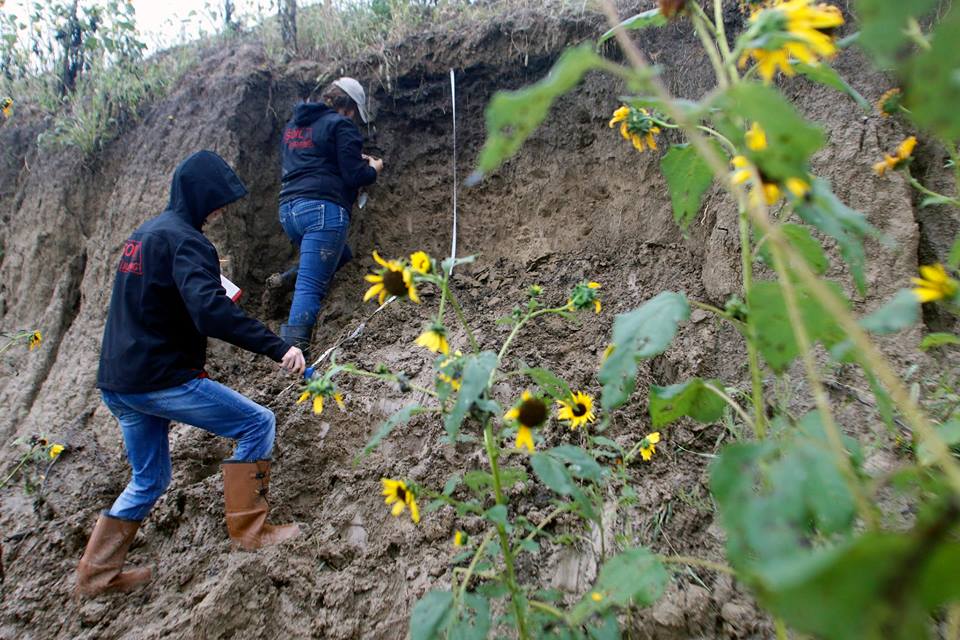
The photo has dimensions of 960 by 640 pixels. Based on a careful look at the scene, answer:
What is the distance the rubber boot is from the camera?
170 inches

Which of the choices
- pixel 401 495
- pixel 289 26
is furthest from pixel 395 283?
pixel 289 26

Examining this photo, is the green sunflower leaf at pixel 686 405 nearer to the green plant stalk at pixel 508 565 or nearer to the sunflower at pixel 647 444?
the green plant stalk at pixel 508 565

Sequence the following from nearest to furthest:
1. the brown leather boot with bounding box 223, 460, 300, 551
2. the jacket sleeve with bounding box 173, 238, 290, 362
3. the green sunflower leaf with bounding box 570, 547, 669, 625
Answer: the green sunflower leaf with bounding box 570, 547, 669, 625
the jacket sleeve with bounding box 173, 238, 290, 362
the brown leather boot with bounding box 223, 460, 300, 551

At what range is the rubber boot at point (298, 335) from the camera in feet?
14.1

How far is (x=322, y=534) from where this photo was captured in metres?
2.99

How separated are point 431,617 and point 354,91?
406 centimetres

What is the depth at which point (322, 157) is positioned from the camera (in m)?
4.36

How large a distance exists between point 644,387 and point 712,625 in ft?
4.25

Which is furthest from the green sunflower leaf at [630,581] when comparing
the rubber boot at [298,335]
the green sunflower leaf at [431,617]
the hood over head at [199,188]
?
the rubber boot at [298,335]

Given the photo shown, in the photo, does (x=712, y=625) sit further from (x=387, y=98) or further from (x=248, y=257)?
(x=387, y=98)

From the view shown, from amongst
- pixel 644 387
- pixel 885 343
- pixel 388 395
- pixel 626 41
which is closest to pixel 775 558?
pixel 626 41

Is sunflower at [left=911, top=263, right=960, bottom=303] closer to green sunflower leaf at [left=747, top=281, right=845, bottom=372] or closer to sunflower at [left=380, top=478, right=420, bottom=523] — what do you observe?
green sunflower leaf at [left=747, top=281, right=845, bottom=372]

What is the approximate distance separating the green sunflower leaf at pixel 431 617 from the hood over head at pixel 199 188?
2538 millimetres

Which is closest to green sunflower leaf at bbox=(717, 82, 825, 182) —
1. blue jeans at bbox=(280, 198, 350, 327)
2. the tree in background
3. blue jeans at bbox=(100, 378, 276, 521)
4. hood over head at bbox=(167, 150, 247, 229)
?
blue jeans at bbox=(100, 378, 276, 521)
